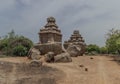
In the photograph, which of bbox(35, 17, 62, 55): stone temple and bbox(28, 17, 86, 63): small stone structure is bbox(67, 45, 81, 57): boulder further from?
bbox(35, 17, 62, 55): stone temple

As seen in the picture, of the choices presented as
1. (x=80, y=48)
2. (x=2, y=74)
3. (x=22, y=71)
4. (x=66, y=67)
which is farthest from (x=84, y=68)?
(x=80, y=48)

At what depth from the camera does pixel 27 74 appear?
82.5ft

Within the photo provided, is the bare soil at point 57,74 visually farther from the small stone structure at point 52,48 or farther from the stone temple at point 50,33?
the stone temple at point 50,33

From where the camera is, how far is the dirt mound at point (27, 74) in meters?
23.4

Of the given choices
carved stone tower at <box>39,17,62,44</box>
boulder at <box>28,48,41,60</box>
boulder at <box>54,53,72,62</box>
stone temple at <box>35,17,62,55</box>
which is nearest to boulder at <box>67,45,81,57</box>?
stone temple at <box>35,17,62,55</box>

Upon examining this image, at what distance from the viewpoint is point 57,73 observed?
2528 cm

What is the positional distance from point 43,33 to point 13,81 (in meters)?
17.9

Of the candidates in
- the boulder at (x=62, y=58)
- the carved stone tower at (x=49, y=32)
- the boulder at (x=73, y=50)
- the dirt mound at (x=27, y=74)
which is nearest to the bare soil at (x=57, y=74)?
the dirt mound at (x=27, y=74)

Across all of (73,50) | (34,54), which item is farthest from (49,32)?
(34,54)

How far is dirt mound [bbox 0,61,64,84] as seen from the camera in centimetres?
2338

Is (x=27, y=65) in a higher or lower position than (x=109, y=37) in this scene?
lower

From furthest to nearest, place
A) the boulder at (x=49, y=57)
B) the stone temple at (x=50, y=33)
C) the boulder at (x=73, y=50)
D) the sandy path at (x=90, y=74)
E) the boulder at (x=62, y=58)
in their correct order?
the stone temple at (x=50, y=33), the boulder at (x=73, y=50), the boulder at (x=49, y=57), the boulder at (x=62, y=58), the sandy path at (x=90, y=74)

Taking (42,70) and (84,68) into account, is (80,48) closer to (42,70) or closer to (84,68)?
(84,68)

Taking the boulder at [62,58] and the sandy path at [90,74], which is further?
the boulder at [62,58]
